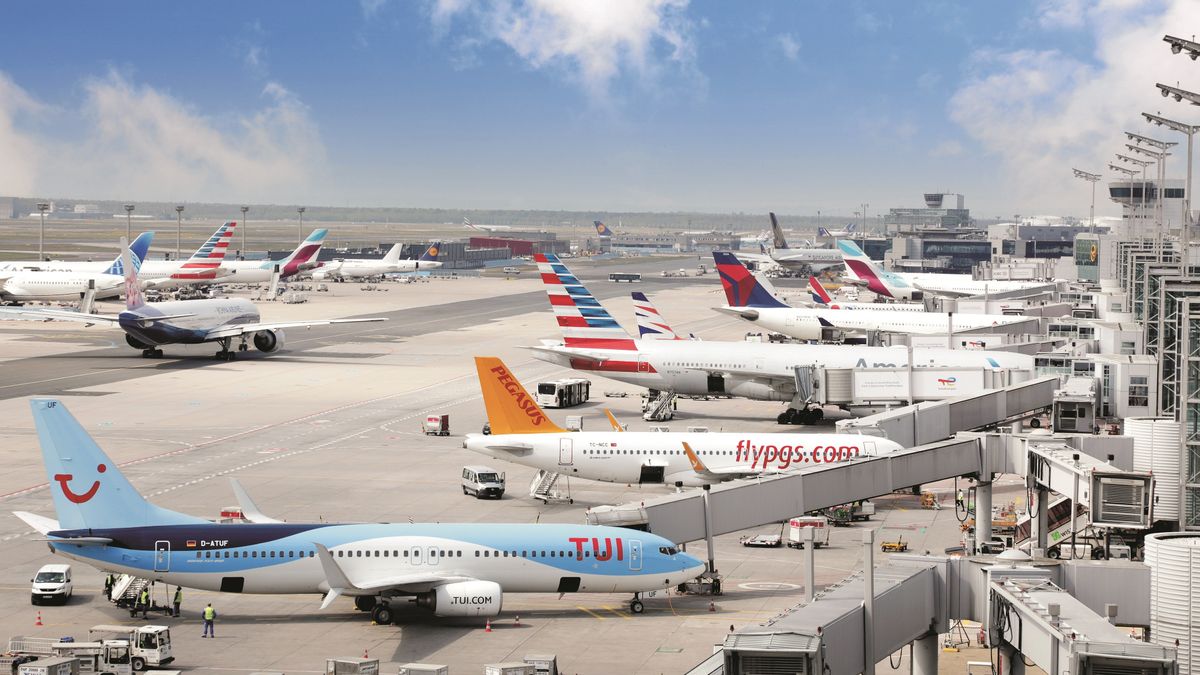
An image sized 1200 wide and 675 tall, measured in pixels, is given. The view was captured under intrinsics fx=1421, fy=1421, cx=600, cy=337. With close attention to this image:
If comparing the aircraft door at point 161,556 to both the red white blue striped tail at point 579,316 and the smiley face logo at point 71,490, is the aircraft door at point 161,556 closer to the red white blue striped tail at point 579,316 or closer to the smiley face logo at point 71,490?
the smiley face logo at point 71,490

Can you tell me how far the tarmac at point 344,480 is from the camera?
42.8m

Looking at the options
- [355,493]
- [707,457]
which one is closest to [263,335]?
[355,493]

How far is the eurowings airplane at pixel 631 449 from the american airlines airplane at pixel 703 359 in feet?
82.1

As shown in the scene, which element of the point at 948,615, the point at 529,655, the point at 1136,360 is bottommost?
the point at 529,655

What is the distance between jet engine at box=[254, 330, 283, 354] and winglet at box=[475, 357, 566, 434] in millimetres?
66699

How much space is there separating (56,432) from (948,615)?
28361 mm

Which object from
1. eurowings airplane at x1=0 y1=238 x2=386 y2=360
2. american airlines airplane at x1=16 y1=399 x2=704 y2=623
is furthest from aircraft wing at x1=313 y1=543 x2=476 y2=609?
eurowings airplane at x1=0 y1=238 x2=386 y2=360

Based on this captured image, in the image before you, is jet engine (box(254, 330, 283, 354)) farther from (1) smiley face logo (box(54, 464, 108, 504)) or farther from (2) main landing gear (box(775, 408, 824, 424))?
(1) smiley face logo (box(54, 464, 108, 504))

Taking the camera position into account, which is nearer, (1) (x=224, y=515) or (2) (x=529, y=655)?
(2) (x=529, y=655)

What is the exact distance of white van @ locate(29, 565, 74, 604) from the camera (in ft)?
151

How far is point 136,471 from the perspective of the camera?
70.9 metres

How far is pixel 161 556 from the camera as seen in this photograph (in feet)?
144

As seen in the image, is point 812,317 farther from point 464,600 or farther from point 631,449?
point 464,600

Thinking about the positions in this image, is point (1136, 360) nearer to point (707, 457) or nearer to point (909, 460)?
point (707, 457)
